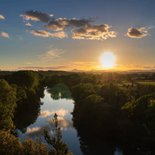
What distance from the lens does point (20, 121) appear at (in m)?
82.0

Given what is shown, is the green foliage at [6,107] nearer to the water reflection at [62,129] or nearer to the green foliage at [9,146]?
the water reflection at [62,129]

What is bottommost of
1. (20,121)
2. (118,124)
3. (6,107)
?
(20,121)

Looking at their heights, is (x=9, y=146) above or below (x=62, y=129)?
above

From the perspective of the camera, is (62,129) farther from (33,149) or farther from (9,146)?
(33,149)

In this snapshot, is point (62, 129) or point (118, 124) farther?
point (62, 129)

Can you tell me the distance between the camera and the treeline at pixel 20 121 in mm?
28723

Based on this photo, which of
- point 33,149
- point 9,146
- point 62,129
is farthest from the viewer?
point 62,129

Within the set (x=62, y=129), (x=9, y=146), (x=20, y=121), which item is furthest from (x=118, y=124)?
(x=9, y=146)

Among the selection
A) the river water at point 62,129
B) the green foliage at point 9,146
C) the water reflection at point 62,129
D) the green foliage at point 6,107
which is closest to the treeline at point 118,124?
the river water at point 62,129

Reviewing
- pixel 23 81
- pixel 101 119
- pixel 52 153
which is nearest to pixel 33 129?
pixel 101 119

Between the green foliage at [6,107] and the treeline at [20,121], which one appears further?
the green foliage at [6,107]

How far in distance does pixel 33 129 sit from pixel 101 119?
16.8 meters

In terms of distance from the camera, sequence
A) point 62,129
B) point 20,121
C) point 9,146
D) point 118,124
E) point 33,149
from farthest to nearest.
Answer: point 20,121
point 62,129
point 118,124
point 9,146
point 33,149

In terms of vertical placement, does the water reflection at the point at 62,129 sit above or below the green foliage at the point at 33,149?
below
